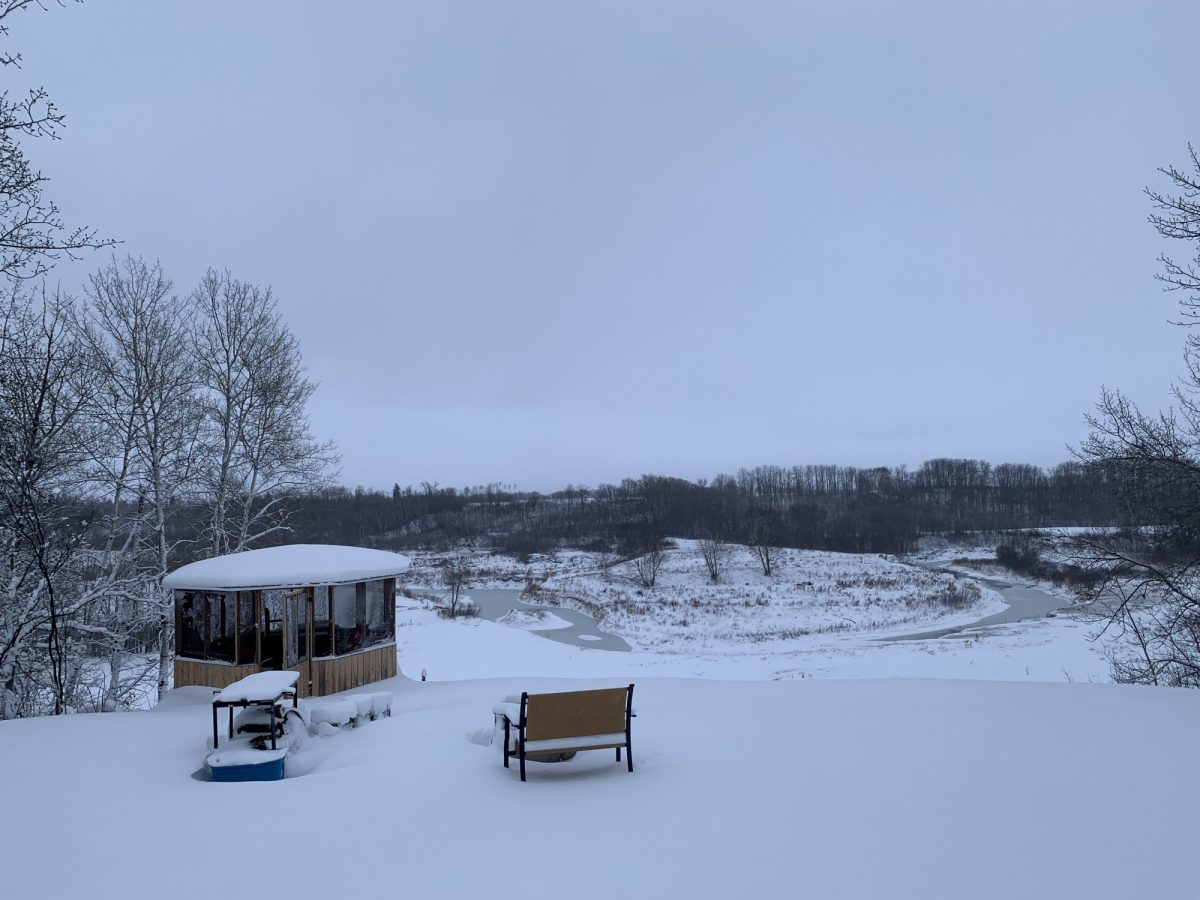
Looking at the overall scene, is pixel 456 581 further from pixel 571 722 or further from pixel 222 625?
pixel 571 722

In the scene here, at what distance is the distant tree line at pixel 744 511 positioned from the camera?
79438 millimetres

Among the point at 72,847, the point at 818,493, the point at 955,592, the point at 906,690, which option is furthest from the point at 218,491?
the point at 818,493

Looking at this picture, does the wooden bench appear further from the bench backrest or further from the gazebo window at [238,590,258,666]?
the gazebo window at [238,590,258,666]

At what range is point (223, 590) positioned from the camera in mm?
10102

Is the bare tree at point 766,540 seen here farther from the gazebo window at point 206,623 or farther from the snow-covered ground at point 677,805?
the snow-covered ground at point 677,805

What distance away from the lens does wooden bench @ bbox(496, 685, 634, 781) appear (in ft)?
18.1

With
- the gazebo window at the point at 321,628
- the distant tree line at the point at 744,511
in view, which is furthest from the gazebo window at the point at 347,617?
the distant tree line at the point at 744,511

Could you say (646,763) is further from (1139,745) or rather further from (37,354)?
(37,354)

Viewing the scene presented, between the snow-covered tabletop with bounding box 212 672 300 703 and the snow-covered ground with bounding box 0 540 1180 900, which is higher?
the snow-covered tabletop with bounding box 212 672 300 703

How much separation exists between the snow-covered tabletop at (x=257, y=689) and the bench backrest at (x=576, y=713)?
104 inches

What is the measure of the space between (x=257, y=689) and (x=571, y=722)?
10.4ft

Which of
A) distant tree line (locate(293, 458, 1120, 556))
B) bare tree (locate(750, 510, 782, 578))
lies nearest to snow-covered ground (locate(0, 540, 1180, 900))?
bare tree (locate(750, 510, 782, 578))

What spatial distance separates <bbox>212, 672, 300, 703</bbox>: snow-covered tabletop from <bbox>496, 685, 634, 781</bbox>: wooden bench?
242 cm

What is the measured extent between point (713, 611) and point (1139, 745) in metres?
32.7
